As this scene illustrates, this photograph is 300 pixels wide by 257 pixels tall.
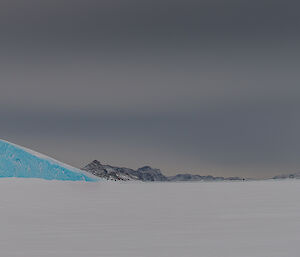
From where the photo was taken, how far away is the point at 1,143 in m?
53.1

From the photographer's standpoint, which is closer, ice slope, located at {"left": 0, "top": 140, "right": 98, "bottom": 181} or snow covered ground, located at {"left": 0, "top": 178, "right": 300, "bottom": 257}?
snow covered ground, located at {"left": 0, "top": 178, "right": 300, "bottom": 257}

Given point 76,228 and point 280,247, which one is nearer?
point 280,247

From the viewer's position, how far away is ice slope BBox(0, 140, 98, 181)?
52.2m

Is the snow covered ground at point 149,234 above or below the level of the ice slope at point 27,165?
below

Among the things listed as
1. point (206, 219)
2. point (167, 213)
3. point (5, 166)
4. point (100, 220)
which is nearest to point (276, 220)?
point (206, 219)

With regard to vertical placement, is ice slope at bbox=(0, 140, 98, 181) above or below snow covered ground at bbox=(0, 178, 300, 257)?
above

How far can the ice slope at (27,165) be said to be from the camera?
5219cm

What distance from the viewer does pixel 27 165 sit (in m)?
52.9

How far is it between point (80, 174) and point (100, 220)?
42.9 meters

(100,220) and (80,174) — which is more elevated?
(80,174)

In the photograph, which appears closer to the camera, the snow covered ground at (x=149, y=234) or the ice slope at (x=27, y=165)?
the snow covered ground at (x=149, y=234)

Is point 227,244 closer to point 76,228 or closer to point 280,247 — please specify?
point 280,247

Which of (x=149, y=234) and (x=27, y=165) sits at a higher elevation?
(x=27, y=165)

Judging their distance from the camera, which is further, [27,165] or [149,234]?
[27,165]
